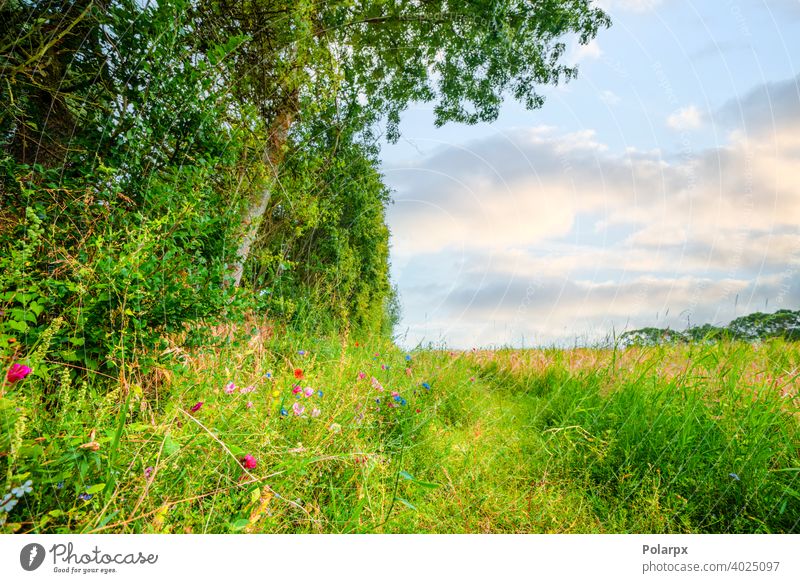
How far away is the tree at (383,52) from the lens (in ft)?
16.0

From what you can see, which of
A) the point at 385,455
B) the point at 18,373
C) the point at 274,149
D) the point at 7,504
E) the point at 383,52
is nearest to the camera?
the point at 7,504

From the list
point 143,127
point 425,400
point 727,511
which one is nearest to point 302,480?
point 425,400

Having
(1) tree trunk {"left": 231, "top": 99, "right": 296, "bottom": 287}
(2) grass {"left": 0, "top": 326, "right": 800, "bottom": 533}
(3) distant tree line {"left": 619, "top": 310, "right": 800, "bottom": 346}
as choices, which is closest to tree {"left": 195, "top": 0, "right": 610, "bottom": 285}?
(1) tree trunk {"left": 231, "top": 99, "right": 296, "bottom": 287}

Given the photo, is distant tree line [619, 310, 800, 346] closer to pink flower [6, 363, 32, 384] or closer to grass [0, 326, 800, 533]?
grass [0, 326, 800, 533]

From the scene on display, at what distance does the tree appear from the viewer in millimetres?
4875

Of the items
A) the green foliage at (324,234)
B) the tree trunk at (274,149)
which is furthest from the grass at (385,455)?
the tree trunk at (274,149)

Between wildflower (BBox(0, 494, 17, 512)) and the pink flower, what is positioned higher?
the pink flower
